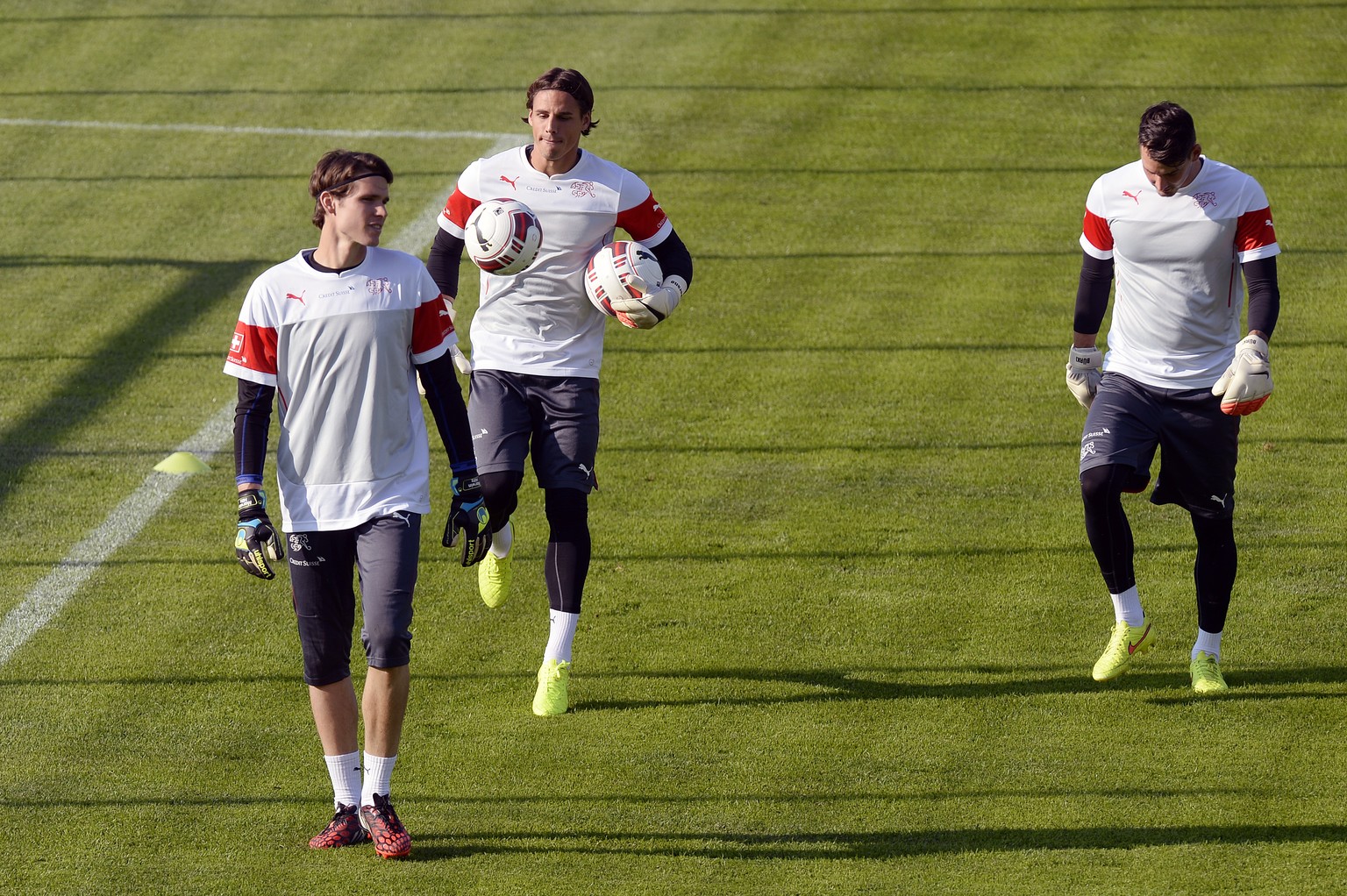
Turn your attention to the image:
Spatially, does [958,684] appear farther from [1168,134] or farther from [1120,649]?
[1168,134]

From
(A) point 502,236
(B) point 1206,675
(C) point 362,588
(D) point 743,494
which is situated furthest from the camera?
(D) point 743,494

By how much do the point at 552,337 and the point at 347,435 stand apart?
152 centimetres

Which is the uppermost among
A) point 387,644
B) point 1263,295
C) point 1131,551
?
point 1263,295

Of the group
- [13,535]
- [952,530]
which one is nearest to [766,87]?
[952,530]

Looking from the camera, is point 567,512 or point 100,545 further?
point 100,545

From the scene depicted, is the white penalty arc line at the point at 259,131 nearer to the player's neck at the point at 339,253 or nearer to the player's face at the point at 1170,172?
the player's face at the point at 1170,172

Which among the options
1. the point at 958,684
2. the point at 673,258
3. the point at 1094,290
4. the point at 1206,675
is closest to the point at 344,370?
the point at 673,258

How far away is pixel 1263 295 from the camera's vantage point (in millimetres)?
6641

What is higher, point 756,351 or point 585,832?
point 756,351

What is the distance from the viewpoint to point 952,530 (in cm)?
849

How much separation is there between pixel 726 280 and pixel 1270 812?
264 inches

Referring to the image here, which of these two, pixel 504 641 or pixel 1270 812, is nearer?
pixel 1270 812

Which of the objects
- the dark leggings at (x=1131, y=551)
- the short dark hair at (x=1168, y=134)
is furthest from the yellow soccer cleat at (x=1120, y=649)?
the short dark hair at (x=1168, y=134)

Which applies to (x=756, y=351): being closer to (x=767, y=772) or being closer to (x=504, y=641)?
(x=504, y=641)
